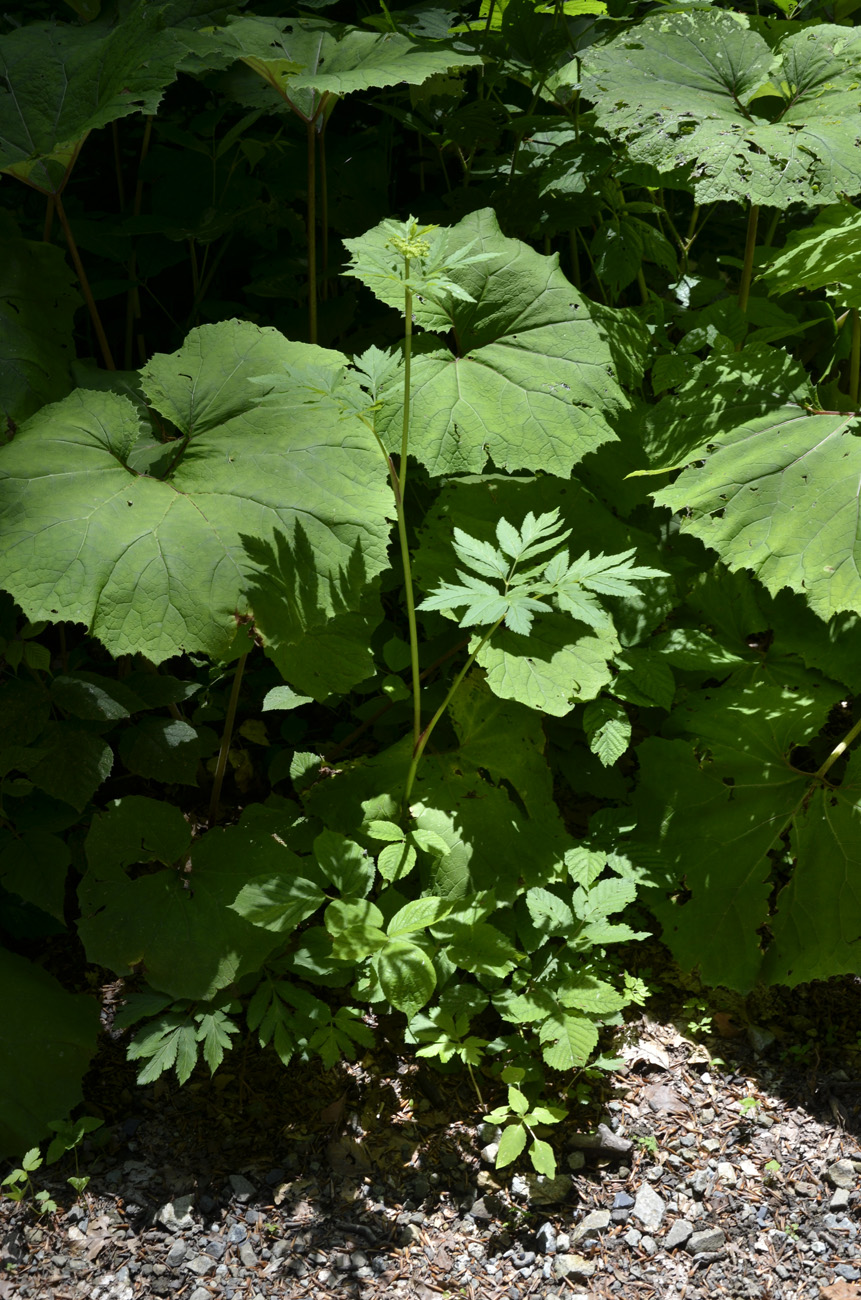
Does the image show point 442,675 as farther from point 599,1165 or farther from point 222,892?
point 599,1165

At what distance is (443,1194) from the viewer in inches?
74.5

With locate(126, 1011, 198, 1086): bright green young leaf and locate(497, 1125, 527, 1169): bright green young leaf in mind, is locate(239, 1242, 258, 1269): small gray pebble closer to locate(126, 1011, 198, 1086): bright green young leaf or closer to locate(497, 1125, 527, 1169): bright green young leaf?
locate(126, 1011, 198, 1086): bright green young leaf

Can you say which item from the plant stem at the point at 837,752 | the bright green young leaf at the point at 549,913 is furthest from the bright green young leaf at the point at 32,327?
the plant stem at the point at 837,752

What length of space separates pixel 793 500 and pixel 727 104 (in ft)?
2.80

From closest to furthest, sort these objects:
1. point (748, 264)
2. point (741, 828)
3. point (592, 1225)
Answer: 1. point (592, 1225)
2. point (741, 828)
3. point (748, 264)

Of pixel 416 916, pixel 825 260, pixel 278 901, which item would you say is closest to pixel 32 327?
pixel 278 901

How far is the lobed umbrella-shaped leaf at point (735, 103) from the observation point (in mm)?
1883

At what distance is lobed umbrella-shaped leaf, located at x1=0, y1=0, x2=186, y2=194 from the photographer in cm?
192

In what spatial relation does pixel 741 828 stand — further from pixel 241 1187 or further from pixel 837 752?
pixel 241 1187

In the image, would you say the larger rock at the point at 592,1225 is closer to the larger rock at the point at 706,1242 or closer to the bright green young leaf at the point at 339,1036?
the larger rock at the point at 706,1242

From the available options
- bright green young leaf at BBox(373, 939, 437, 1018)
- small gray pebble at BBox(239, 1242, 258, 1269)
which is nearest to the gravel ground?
small gray pebble at BBox(239, 1242, 258, 1269)

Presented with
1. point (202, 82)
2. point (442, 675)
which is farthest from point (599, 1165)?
point (202, 82)

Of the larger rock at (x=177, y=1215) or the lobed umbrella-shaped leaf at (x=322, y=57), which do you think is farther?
the lobed umbrella-shaped leaf at (x=322, y=57)

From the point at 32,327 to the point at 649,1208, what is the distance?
2159 mm
